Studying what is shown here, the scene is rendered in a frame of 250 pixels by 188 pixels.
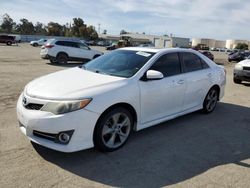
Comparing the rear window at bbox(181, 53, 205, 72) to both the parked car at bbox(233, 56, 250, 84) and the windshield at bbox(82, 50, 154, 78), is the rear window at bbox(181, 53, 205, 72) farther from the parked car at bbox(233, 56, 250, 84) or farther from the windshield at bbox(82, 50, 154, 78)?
the parked car at bbox(233, 56, 250, 84)

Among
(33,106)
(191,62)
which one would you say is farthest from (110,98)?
(191,62)

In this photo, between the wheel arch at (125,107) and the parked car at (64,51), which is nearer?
the wheel arch at (125,107)

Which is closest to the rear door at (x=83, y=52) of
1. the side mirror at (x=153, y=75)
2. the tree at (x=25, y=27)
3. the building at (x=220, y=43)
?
the side mirror at (x=153, y=75)

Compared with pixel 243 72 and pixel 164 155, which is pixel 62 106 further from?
pixel 243 72

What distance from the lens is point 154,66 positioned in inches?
210

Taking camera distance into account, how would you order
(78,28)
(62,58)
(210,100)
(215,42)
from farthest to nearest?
(215,42) → (78,28) → (62,58) → (210,100)

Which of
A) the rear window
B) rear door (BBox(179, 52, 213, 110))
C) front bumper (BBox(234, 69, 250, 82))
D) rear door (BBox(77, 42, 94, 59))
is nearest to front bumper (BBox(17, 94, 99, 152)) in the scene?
rear door (BBox(179, 52, 213, 110))

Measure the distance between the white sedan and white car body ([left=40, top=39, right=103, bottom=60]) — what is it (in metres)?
13.7

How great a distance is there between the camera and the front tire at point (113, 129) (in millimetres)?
4305

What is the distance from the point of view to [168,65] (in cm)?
569

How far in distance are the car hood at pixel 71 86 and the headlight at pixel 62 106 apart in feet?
0.26

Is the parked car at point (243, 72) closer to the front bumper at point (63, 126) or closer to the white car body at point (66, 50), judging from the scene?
the front bumper at point (63, 126)

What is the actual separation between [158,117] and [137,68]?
38.7 inches

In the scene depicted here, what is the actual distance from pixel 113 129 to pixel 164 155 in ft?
2.90
